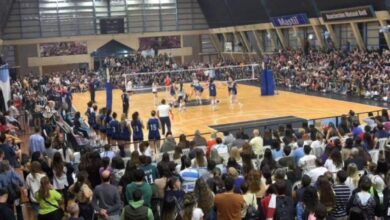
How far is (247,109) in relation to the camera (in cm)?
2975

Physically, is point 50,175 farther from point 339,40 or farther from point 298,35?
point 298,35

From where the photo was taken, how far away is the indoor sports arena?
26.8 feet

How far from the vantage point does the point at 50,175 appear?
414 inches

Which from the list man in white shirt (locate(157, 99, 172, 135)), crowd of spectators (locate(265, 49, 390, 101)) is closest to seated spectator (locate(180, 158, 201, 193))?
man in white shirt (locate(157, 99, 172, 135))

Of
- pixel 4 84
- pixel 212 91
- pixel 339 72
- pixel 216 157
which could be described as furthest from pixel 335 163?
pixel 339 72

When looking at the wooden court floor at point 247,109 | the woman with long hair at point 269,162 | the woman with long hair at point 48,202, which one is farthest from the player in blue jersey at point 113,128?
the woman with long hair at point 48,202

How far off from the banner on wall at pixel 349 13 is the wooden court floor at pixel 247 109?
6.43m

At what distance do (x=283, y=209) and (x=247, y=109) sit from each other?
72.0 ft

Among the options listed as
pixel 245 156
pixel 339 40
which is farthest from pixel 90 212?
pixel 339 40

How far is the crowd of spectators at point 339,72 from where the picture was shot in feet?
104

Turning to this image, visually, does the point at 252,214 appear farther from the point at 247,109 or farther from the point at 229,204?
the point at 247,109

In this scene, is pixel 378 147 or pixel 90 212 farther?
pixel 378 147

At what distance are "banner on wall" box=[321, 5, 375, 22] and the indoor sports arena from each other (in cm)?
10

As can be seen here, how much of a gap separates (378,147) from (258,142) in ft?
10.0
